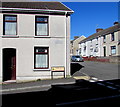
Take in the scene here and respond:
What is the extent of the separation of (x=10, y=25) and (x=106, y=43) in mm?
26019

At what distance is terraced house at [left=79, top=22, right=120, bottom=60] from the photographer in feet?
93.7

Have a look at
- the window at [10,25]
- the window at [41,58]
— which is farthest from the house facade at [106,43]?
the window at [10,25]

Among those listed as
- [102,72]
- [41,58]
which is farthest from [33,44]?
[102,72]

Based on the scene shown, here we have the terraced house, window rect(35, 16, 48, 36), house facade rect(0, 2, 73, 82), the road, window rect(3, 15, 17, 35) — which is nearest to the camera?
house facade rect(0, 2, 73, 82)

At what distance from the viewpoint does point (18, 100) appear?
634cm

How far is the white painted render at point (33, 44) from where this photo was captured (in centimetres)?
1102

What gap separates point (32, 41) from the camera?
440 inches

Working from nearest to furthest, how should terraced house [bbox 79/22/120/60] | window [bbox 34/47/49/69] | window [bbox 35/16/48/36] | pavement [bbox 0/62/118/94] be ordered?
pavement [bbox 0/62/118/94] < window [bbox 34/47/49/69] < window [bbox 35/16/48/36] < terraced house [bbox 79/22/120/60]

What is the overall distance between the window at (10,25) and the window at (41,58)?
245 centimetres

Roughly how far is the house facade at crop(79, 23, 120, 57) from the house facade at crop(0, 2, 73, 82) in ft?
65.9

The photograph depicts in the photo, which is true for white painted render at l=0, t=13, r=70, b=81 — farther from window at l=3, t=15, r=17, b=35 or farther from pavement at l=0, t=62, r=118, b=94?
pavement at l=0, t=62, r=118, b=94

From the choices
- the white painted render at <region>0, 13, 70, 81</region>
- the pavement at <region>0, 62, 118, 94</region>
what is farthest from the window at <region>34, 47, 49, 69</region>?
the pavement at <region>0, 62, 118, 94</region>

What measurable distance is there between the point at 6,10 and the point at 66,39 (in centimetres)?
549

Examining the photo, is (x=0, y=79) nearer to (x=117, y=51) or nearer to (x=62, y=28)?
(x=62, y=28)
